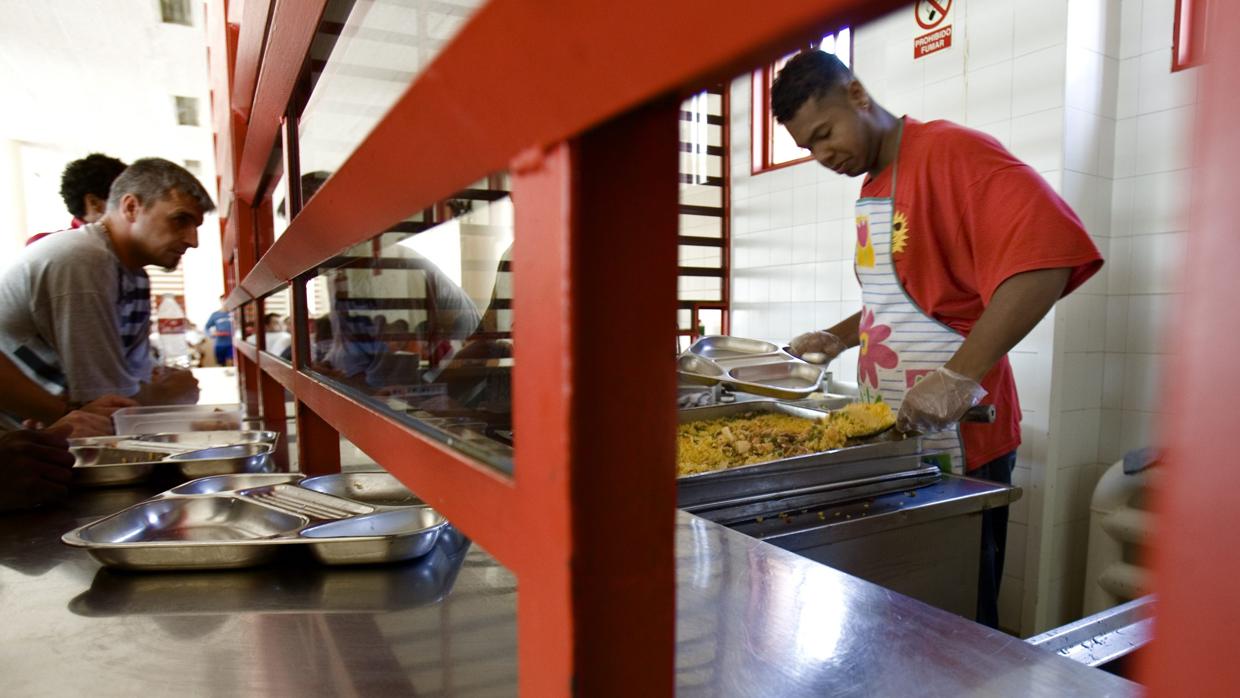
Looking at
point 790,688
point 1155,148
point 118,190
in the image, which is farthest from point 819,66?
point 118,190

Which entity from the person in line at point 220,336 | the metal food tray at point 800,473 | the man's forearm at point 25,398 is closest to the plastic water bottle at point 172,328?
the person in line at point 220,336

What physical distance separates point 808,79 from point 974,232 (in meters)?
0.78

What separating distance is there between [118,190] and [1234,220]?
12.1 ft

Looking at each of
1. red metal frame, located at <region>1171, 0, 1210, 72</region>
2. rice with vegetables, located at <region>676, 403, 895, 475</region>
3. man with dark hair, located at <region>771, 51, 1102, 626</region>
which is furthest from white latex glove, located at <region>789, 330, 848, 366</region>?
red metal frame, located at <region>1171, 0, 1210, 72</region>

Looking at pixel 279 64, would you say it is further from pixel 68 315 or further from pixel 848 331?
pixel 848 331

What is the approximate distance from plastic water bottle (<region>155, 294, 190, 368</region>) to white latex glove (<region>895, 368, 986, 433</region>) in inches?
435

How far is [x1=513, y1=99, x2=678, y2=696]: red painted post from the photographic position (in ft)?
1.07

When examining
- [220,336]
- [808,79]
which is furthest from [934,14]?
[220,336]

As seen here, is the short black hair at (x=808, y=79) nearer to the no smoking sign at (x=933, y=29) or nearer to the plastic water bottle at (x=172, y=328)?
the no smoking sign at (x=933, y=29)

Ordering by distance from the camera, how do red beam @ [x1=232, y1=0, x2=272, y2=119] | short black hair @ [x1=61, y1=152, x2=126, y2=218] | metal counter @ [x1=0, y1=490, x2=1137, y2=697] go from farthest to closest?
short black hair @ [x1=61, y1=152, x2=126, y2=218] → red beam @ [x1=232, y1=0, x2=272, y2=119] → metal counter @ [x1=0, y1=490, x2=1137, y2=697]

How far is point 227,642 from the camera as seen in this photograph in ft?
3.01

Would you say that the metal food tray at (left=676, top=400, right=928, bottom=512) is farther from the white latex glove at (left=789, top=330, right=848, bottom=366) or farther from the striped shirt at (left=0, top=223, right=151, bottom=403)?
the striped shirt at (left=0, top=223, right=151, bottom=403)

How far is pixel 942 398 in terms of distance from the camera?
6.08 ft

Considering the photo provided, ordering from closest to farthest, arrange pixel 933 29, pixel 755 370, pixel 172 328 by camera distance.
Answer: pixel 755 370
pixel 933 29
pixel 172 328
